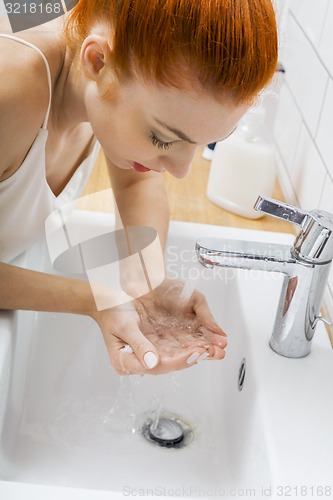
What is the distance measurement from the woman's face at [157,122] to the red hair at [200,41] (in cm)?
2

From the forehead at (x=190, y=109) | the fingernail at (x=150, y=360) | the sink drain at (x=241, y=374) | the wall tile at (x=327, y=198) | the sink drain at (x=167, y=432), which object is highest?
the forehead at (x=190, y=109)

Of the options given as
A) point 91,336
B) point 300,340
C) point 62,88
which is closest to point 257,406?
point 300,340

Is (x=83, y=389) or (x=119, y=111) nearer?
(x=119, y=111)

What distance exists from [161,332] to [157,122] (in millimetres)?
276

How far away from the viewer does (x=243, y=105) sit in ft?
2.41

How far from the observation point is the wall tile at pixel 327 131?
1043 mm

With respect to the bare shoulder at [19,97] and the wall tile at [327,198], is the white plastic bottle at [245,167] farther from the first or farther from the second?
the bare shoulder at [19,97]

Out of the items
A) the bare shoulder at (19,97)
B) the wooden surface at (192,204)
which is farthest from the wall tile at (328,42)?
the bare shoulder at (19,97)

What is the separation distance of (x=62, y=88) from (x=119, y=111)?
151 mm

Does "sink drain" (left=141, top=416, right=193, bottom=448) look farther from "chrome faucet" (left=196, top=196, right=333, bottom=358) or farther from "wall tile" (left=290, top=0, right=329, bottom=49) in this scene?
"wall tile" (left=290, top=0, right=329, bottom=49)

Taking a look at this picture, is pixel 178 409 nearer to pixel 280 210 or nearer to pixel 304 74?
pixel 280 210

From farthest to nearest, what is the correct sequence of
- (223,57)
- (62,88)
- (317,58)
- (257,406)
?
(317,58) < (62,88) < (257,406) < (223,57)

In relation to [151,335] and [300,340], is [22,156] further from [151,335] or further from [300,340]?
[300,340]

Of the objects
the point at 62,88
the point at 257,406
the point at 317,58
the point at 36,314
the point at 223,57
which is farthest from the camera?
the point at 317,58
